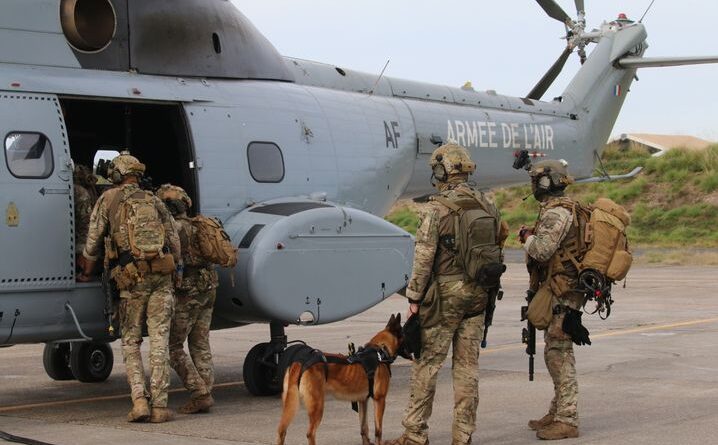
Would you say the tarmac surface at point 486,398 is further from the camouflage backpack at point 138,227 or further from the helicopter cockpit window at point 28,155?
the helicopter cockpit window at point 28,155

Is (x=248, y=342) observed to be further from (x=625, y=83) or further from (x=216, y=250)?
(x=625, y=83)

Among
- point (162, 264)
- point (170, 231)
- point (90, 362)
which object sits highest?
point (170, 231)

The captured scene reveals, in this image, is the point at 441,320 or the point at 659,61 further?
the point at 659,61

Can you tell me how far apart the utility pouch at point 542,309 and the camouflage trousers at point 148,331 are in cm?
285

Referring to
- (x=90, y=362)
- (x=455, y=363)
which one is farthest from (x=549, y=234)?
(x=90, y=362)

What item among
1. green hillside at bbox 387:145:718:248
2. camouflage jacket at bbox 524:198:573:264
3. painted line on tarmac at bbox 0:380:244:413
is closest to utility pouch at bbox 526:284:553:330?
camouflage jacket at bbox 524:198:573:264

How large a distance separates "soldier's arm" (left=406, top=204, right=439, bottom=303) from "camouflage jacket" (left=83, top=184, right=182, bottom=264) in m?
2.34

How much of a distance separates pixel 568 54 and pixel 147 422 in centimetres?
986

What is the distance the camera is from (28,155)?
8586mm

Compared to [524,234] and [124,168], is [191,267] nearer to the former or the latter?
[124,168]

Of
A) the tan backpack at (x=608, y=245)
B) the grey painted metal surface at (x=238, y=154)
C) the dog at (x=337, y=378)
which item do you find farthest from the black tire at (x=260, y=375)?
the tan backpack at (x=608, y=245)

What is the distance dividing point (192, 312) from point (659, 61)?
29.7 feet

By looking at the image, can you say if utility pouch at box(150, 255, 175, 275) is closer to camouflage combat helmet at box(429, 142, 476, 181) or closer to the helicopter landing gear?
the helicopter landing gear

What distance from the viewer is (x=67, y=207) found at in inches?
343
